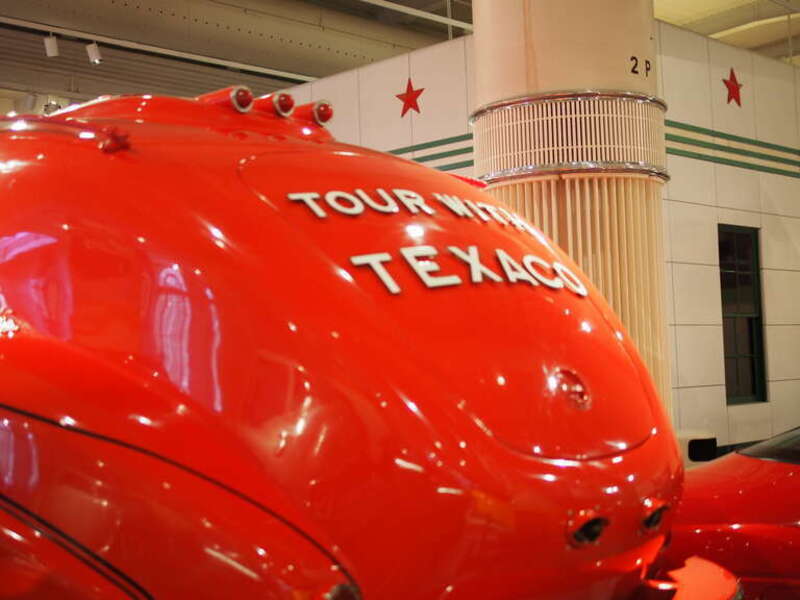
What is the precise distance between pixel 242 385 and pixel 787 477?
2113mm

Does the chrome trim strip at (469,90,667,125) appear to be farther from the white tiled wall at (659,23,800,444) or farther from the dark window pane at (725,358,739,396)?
the dark window pane at (725,358,739,396)

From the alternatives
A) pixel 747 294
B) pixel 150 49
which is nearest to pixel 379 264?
pixel 747 294

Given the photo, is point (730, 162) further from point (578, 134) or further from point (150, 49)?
point (150, 49)

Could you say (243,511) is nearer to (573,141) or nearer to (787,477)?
(787,477)

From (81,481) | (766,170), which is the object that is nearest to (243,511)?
(81,481)

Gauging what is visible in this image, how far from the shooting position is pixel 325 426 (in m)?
1.64

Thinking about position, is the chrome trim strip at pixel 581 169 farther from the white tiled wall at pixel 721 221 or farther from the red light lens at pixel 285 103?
the white tiled wall at pixel 721 221

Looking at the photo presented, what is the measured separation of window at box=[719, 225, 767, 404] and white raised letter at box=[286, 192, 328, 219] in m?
7.41

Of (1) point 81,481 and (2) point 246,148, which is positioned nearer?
(1) point 81,481

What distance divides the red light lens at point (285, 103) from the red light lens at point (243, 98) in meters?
0.08

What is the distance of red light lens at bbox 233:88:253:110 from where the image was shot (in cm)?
236

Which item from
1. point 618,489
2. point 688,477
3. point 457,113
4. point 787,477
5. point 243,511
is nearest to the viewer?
point 243,511

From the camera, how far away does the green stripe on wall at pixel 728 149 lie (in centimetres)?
812

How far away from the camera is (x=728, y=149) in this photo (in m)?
8.66
